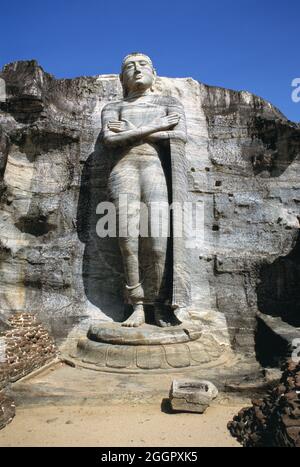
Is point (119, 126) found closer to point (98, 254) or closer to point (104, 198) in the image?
point (104, 198)

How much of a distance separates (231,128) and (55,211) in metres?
3.15

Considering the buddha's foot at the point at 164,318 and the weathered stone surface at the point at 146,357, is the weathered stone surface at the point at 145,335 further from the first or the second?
the buddha's foot at the point at 164,318

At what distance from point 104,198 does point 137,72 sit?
1.87 meters

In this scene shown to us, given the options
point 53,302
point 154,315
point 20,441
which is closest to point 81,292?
point 53,302

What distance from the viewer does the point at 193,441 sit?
9.62 ft

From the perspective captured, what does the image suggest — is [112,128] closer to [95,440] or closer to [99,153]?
[99,153]

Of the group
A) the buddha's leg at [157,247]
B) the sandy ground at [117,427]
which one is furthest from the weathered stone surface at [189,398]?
the buddha's leg at [157,247]

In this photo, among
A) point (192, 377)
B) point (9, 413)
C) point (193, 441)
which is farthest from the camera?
point (192, 377)

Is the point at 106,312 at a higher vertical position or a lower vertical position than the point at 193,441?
higher

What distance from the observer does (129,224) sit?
5.08 metres

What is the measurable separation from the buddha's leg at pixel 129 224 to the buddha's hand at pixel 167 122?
0.67 m

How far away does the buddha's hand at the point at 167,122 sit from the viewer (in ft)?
17.3

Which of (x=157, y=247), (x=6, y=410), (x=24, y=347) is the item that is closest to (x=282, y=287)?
(x=157, y=247)
